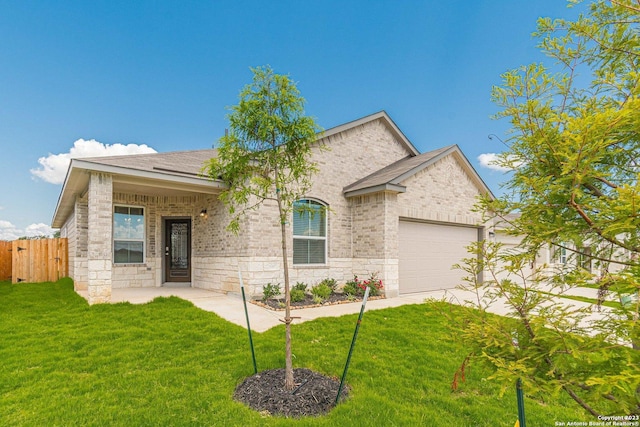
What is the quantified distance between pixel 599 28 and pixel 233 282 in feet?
28.1

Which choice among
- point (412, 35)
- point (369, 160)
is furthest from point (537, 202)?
point (412, 35)

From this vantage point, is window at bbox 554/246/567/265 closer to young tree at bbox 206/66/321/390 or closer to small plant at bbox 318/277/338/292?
young tree at bbox 206/66/321/390

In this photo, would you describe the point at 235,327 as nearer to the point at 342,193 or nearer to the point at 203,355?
the point at 203,355

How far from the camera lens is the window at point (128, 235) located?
32.8 feet

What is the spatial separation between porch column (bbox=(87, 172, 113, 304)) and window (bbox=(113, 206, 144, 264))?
3.13 meters

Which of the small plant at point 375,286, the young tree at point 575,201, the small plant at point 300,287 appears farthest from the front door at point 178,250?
the young tree at point 575,201

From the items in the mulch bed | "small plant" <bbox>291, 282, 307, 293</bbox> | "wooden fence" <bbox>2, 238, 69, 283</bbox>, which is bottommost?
the mulch bed

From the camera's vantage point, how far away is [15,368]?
408 centimetres

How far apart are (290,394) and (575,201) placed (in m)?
3.15

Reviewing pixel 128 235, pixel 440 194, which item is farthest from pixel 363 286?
pixel 128 235

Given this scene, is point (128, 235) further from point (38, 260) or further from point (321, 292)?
point (321, 292)

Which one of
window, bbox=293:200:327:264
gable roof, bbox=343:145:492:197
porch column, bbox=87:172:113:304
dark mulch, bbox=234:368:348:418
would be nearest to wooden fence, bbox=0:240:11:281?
Result: porch column, bbox=87:172:113:304

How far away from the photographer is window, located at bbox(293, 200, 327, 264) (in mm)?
9211

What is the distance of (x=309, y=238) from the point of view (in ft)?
31.1
